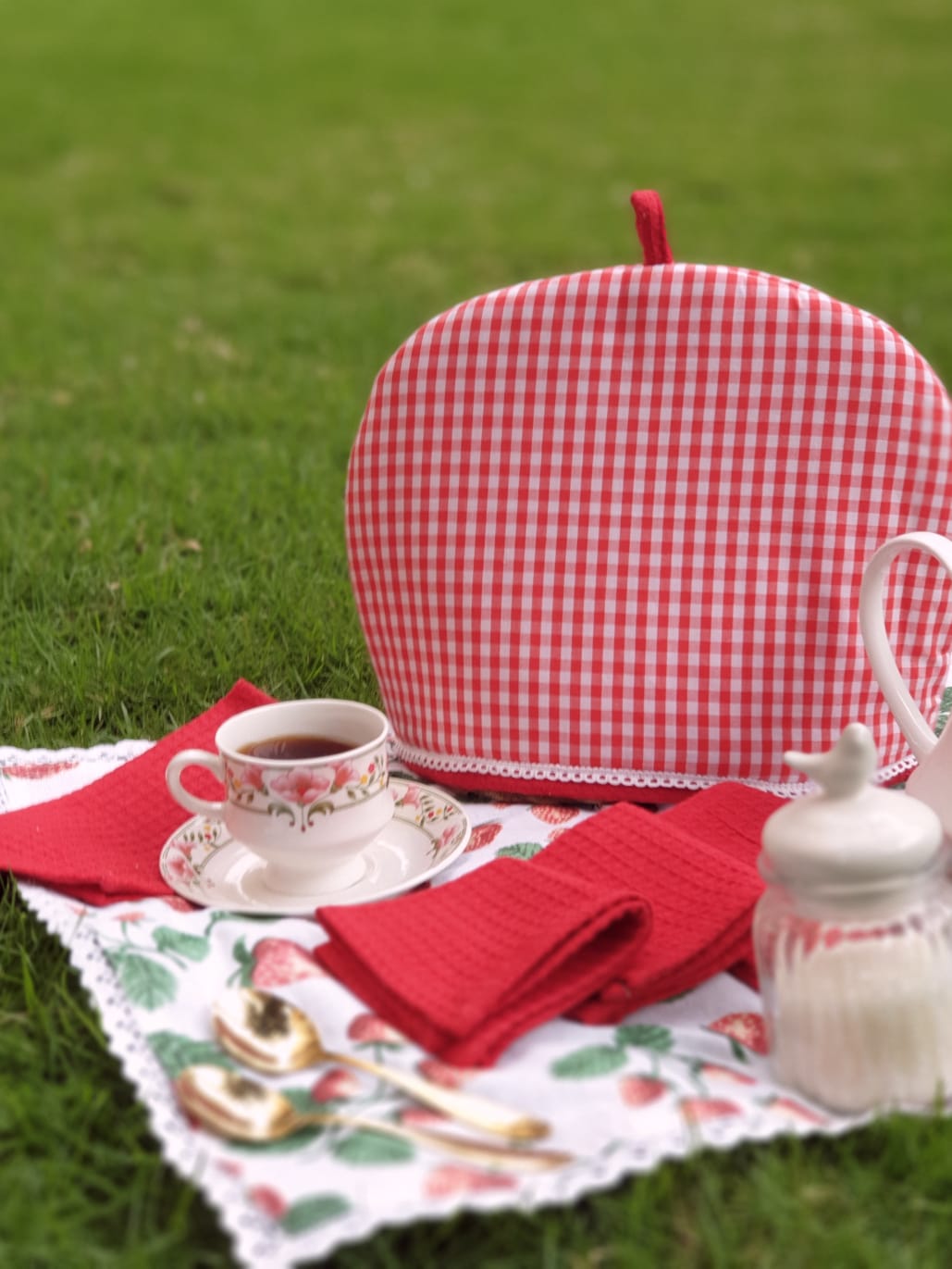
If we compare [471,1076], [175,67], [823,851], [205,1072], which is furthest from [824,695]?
[175,67]

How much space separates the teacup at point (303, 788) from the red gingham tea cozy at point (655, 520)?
0.34 metres

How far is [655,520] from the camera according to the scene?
2045 mm

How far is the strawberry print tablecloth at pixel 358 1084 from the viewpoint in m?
1.24

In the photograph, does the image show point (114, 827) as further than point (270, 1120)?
Yes

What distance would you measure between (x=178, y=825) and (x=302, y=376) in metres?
2.56

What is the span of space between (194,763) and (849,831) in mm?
782

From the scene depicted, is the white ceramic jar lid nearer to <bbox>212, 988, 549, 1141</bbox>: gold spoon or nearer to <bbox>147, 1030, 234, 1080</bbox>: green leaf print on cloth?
<bbox>212, 988, 549, 1141</bbox>: gold spoon

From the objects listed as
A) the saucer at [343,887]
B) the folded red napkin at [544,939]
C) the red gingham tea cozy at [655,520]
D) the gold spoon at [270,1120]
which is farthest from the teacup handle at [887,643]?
the gold spoon at [270,1120]

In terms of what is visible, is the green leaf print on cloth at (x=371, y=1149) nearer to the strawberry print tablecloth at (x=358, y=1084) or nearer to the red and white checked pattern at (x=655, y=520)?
the strawberry print tablecloth at (x=358, y=1084)

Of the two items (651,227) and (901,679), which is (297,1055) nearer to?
(901,679)

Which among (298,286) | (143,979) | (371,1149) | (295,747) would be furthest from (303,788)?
(298,286)

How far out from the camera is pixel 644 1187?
4.20 ft

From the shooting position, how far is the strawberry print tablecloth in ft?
4.06

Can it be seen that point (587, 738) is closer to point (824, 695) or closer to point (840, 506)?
point (824, 695)
